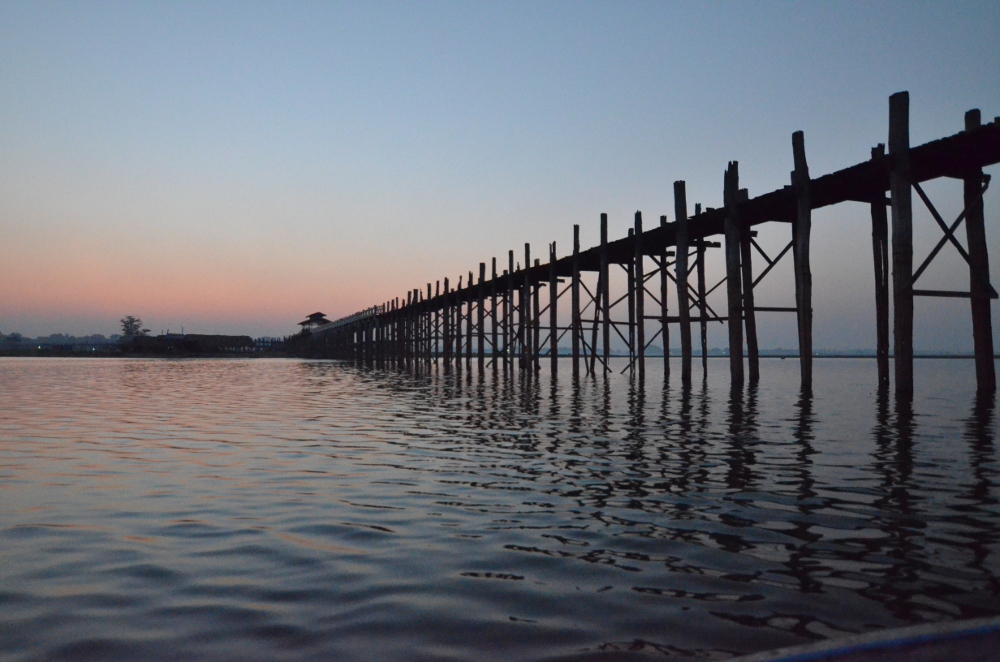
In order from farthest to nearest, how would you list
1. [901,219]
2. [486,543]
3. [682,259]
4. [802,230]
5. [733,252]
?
1. [682,259]
2. [733,252]
3. [802,230]
4. [901,219]
5. [486,543]

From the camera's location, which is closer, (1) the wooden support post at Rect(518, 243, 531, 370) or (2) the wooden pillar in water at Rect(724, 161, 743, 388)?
(2) the wooden pillar in water at Rect(724, 161, 743, 388)

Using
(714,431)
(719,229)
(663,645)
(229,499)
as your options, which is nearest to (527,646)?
(663,645)

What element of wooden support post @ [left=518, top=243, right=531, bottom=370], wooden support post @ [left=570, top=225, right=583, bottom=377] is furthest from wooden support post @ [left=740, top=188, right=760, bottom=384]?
wooden support post @ [left=518, top=243, right=531, bottom=370]

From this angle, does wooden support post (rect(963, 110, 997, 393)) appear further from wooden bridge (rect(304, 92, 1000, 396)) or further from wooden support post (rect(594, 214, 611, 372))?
wooden support post (rect(594, 214, 611, 372))

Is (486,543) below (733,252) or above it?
below

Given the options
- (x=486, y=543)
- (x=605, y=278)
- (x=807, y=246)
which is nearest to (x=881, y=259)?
(x=807, y=246)

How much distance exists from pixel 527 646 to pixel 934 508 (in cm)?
390

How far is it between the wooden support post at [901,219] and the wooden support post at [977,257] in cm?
135

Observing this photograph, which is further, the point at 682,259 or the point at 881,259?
the point at 682,259

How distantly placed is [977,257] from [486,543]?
13.9 meters

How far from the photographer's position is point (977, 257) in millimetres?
14234

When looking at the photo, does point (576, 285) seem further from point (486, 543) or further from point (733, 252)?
point (486, 543)

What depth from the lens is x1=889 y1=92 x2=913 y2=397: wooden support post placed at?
528 inches

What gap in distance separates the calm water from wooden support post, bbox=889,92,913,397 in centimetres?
390
